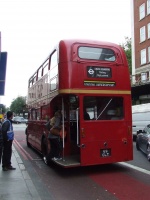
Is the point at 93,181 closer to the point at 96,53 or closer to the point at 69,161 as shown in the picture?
the point at 69,161

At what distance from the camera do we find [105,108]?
938 cm

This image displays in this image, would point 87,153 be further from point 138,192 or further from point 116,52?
point 116,52

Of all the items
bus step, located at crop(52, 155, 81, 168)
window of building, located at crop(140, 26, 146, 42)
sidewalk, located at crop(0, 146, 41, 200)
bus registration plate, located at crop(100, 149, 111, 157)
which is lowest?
sidewalk, located at crop(0, 146, 41, 200)

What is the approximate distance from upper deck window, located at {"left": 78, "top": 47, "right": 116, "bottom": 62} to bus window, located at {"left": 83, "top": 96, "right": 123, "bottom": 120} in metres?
1.22

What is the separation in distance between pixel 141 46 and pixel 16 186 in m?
35.8

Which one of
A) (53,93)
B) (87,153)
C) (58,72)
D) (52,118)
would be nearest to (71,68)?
(58,72)

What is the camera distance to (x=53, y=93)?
31.3ft

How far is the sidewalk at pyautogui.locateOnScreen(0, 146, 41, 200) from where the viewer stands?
6195 millimetres

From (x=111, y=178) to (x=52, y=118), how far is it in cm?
261

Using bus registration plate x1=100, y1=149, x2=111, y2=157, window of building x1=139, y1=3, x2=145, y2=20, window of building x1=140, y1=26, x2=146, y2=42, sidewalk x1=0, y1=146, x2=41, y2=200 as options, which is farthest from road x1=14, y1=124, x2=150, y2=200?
window of building x1=139, y1=3, x2=145, y2=20

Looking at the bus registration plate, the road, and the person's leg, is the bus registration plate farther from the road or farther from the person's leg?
the person's leg

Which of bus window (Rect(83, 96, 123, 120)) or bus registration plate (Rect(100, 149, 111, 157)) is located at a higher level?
bus window (Rect(83, 96, 123, 120))

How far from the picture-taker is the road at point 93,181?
6757mm

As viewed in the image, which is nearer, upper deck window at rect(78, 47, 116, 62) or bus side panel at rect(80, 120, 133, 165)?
bus side panel at rect(80, 120, 133, 165)
